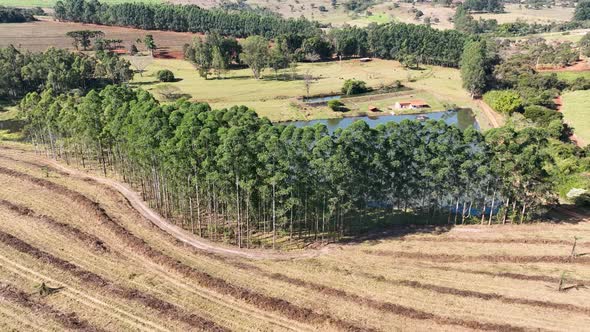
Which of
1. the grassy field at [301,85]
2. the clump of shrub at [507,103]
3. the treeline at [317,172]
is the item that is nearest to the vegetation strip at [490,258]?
the treeline at [317,172]

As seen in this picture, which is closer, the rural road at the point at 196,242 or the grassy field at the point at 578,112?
the rural road at the point at 196,242

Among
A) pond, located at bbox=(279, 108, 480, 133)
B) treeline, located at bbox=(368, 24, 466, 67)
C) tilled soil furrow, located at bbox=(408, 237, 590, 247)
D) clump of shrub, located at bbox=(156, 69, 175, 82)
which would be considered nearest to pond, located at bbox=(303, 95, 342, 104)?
pond, located at bbox=(279, 108, 480, 133)

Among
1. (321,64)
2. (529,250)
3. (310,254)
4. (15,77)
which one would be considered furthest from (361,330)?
(321,64)

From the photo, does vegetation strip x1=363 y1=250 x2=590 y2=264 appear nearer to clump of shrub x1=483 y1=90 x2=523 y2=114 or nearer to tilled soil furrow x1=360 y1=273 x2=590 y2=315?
tilled soil furrow x1=360 y1=273 x2=590 y2=315

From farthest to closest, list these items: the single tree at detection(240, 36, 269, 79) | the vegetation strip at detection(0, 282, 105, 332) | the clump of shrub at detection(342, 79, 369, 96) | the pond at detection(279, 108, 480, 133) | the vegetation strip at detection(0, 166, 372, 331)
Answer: the single tree at detection(240, 36, 269, 79)
the clump of shrub at detection(342, 79, 369, 96)
the pond at detection(279, 108, 480, 133)
the vegetation strip at detection(0, 166, 372, 331)
the vegetation strip at detection(0, 282, 105, 332)

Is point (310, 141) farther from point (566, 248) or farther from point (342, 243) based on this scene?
point (566, 248)

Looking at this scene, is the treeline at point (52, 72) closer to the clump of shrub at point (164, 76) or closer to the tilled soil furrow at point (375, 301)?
the clump of shrub at point (164, 76)

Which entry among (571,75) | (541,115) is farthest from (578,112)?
(571,75)
